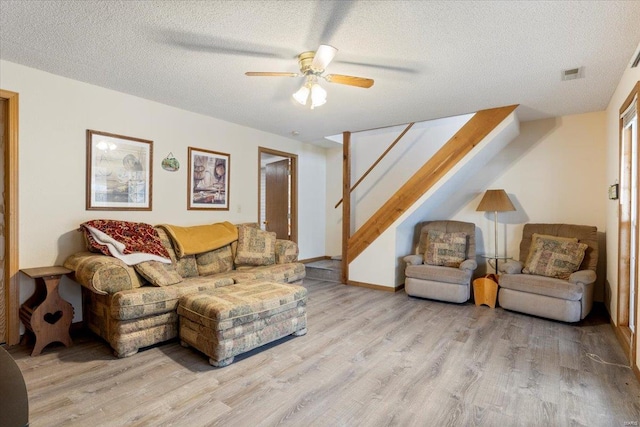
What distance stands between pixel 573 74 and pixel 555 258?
1953 millimetres

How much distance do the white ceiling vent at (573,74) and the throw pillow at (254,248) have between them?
340 centimetres

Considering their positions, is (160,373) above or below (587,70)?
below

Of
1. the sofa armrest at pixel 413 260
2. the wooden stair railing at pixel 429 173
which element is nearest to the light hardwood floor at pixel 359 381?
the sofa armrest at pixel 413 260

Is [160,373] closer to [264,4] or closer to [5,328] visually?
[5,328]

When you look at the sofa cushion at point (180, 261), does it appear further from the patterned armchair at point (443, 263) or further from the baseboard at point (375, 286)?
the patterned armchair at point (443, 263)

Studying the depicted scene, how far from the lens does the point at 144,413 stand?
1.79 m

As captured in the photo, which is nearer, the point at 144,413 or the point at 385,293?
the point at 144,413

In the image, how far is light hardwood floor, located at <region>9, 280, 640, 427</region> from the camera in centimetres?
178

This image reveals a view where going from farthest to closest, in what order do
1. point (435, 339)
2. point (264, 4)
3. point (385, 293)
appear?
1. point (385, 293)
2. point (435, 339)
3. point (264, 4)

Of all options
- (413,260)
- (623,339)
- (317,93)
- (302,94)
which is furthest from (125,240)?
(623,339)

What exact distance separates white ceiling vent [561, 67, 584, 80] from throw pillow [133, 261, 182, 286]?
385 centimetres

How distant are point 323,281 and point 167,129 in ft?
10.3

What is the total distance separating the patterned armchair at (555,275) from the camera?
319cm

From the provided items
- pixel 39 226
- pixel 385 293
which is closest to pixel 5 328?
pixel 39 226
